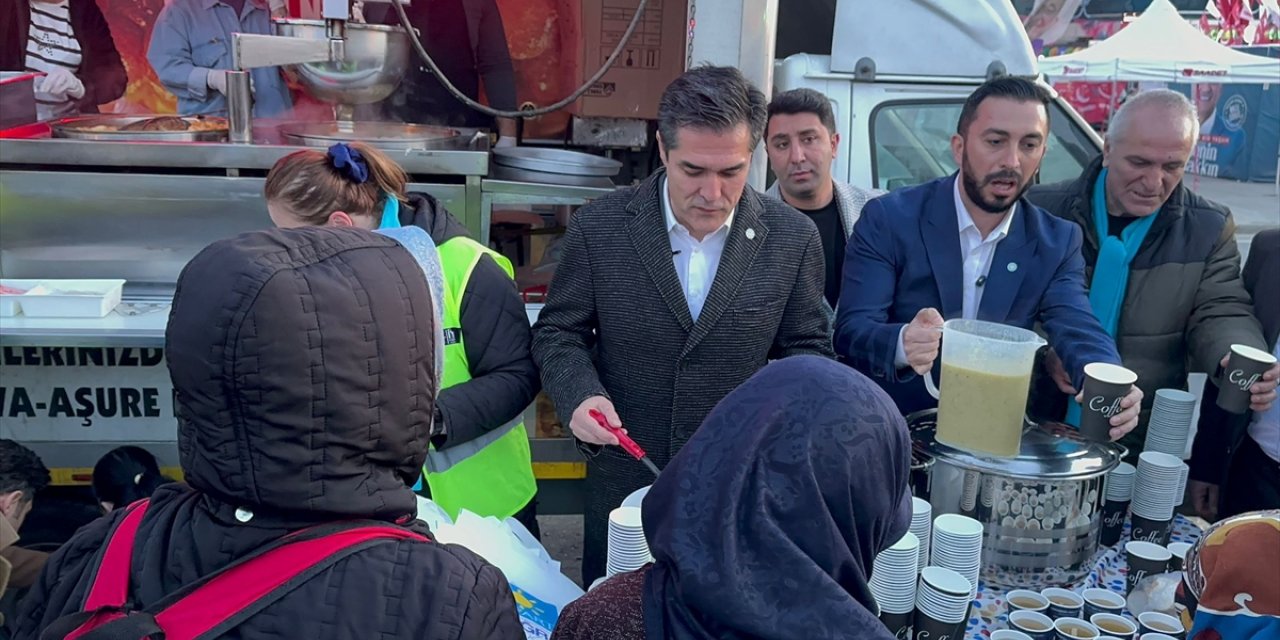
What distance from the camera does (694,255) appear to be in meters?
2.50

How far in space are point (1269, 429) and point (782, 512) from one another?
2.27m

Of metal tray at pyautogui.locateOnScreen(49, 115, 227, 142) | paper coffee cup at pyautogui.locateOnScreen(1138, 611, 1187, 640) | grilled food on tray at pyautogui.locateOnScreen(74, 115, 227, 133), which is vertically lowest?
→ paper coffee cup at pyautogui.locateOnScreen(1138, 611, 1187, 640)

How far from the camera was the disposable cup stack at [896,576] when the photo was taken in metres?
1.67

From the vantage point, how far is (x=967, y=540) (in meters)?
1.80

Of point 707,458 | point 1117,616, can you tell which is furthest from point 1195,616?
point 707,458

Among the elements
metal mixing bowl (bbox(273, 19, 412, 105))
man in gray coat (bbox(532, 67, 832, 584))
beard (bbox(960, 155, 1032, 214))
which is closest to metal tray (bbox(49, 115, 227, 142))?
metal mixing bowl (bbox(273, 19, 412, 105))

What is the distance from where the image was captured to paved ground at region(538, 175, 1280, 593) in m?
4.45

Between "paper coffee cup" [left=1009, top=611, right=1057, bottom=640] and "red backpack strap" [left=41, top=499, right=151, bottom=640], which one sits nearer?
"red backpack strap" [left=41, top=499, right=151, bottom=640]

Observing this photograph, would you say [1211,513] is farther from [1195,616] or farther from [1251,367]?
[1195,616]

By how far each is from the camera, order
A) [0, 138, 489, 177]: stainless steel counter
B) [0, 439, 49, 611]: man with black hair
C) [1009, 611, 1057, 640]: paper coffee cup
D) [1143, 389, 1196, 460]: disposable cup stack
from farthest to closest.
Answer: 1. [0, 138, 489, 177]: stainless steel counter
2. [0, 439, 49, 611]: man with black hair
3. [1143, 389, 1196, 460]: disposable cup stack
4. [1009, 611, 1057, 640]: paper coffee cup

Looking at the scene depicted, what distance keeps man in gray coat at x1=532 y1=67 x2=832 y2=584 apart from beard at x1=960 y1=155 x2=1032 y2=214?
43cm

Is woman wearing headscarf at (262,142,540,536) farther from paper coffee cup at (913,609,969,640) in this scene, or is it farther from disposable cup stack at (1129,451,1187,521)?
disposable cup stack at (1129,451,1187,521)

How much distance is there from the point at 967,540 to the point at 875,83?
2481 millimetres

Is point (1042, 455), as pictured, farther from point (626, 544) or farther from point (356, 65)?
point (356, 65)
